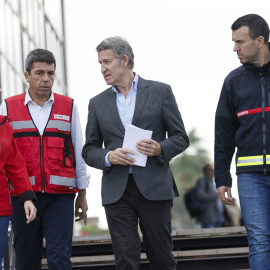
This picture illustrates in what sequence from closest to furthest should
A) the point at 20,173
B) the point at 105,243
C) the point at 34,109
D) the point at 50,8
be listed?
the point at 20,173 → the point at 34,109 → the point at 105,243 → the point at 50,8

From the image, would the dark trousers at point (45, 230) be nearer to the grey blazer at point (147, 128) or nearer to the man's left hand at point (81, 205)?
the man's left hand at point (81, 205)

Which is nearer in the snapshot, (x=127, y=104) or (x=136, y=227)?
(x=136, y=227)

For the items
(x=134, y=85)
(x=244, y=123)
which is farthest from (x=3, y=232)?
(x=244, y=123)

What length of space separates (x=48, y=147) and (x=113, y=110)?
76 cm

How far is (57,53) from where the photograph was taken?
35406 millimetres

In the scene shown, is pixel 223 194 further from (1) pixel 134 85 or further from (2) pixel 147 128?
(1) pixel 134 85

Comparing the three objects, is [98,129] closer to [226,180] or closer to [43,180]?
[43,180]

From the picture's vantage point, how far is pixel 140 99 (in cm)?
705

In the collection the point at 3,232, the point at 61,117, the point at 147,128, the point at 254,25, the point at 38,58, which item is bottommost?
the point at 3,232

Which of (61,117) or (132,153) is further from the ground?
(61,117)

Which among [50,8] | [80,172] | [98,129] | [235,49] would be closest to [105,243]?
[80,172]

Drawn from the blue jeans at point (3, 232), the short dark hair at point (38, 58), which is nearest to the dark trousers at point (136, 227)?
the blue jeans at point (3, 232)

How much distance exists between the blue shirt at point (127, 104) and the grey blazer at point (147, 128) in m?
0.05

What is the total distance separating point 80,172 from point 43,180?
455mm
